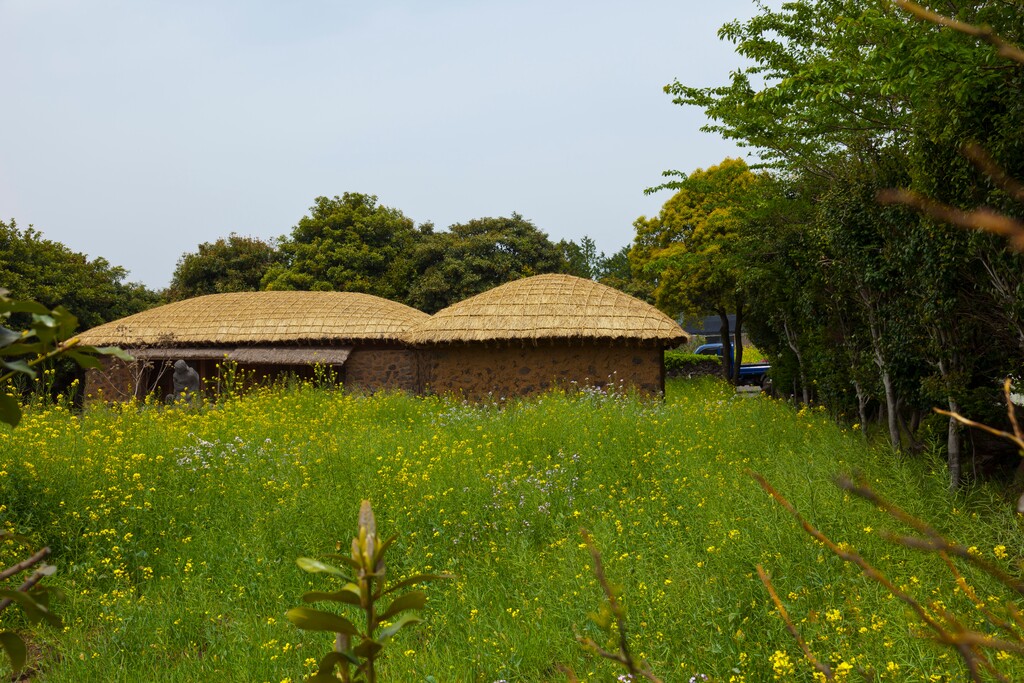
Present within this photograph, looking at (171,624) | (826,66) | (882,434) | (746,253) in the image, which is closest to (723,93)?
(746,253)

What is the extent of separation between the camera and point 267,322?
61.1 feet

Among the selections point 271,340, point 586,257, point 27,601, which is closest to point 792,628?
point 27,601

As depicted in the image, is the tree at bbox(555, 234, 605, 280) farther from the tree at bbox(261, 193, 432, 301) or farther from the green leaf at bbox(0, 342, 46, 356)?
the green leaf at bbox(0, 342, 46, 356)

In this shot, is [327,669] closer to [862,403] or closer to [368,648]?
[368,648]

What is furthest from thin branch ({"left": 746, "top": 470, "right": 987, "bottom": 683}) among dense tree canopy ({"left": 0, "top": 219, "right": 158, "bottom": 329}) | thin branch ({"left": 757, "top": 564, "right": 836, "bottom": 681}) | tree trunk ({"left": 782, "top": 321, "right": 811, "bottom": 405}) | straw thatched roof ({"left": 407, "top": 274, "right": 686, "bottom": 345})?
dense tree canopy ({"left": 0, "top": 219, "right": 158, "bottom": 329})

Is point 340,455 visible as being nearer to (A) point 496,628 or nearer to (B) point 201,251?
(A) point 496,628

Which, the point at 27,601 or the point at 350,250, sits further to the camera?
the point at 350,250

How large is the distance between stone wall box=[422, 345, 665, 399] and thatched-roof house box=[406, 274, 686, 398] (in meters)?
0.02

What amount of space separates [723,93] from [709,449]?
6909 millimetres

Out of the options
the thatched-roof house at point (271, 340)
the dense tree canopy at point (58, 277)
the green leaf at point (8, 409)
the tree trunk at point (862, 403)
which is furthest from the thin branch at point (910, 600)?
the dense tree canopy at point (58, 277)

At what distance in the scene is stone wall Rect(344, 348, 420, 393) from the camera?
685 inches

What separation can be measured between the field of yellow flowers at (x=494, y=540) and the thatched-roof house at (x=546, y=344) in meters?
5.24

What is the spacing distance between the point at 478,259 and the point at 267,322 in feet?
31.6

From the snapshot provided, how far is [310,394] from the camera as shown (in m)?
13.2
